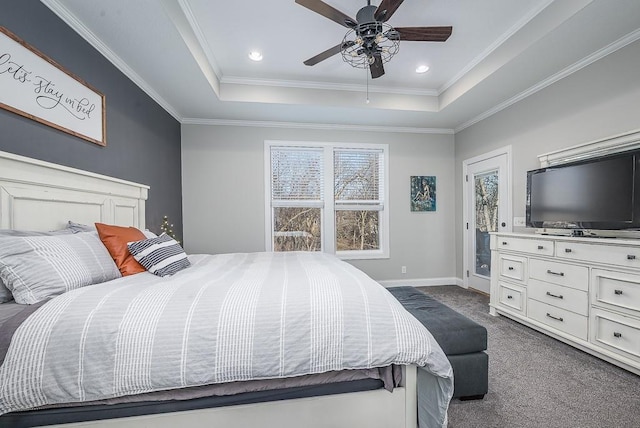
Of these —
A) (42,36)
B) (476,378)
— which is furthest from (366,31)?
(476,378)

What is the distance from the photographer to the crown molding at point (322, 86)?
3193mm

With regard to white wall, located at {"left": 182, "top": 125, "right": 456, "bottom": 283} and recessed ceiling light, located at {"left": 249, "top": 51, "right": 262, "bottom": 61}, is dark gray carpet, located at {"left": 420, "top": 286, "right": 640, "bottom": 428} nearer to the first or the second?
white wall, located at {"left": 182, "top": 125, "right": 456, "bottom": 283}

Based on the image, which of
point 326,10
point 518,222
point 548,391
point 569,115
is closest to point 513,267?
point 518,222

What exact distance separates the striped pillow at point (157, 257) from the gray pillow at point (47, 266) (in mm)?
184

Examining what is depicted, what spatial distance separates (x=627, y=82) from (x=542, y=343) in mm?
2341

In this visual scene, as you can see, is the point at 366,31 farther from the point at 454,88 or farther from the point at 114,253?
the point at 114,253

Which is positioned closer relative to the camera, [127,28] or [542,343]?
[127,28]

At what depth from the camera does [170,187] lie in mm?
3420

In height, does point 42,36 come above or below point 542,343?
above

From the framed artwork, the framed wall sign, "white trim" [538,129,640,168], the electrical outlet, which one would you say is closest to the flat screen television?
"white trim" [538,129,640,168]

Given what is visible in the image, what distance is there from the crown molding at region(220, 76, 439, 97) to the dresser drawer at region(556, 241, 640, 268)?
243 centimetres

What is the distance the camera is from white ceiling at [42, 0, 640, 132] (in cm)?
198

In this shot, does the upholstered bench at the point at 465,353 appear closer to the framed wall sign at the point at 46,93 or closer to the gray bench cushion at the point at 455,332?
the gray bench cushion at the point at 455,332

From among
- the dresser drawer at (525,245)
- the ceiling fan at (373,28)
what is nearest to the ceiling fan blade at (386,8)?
the ceiling fan at (373,28)
